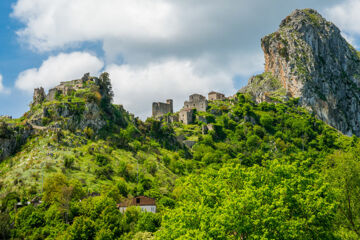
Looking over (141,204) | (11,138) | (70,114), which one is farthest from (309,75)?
(11,138)

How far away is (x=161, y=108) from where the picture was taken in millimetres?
156625

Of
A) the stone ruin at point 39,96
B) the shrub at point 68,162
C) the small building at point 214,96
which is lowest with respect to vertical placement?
the shrub at point 68,162

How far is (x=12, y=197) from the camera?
62.1m

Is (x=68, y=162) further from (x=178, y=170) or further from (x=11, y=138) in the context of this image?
(x=178, y=170)

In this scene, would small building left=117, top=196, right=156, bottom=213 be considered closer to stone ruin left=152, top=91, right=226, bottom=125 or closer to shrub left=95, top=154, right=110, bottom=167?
shrub left=95, top=154, right=110, bottom=167

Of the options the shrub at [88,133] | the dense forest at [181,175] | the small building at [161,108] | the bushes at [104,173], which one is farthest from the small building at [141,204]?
the small building at [161,108]

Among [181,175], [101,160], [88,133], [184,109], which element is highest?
[184,109]

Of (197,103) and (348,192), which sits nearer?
(348,192)

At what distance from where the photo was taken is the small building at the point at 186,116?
144375 mm

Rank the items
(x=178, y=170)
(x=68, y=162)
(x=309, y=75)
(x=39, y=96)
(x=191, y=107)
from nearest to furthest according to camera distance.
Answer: (x=68, y=162) → (x=178, y=170) → (x=39, y=96) → (x=191, y=107) → (x=309, y=75)

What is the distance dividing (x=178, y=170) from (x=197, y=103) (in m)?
64.5

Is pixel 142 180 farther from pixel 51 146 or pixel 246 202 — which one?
pixel 246 202

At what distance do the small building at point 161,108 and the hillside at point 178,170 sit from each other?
19.2 ft

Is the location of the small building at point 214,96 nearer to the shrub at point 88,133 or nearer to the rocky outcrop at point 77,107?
the rocky outcrop at point 77,107
